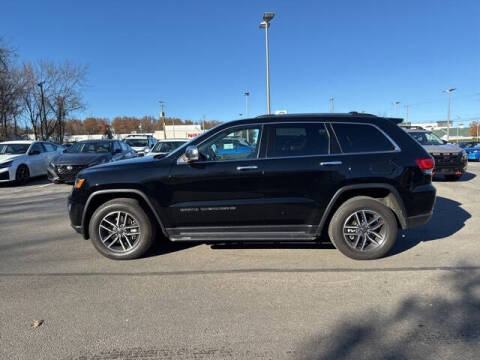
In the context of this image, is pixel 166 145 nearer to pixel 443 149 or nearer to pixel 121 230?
pixel 121 230

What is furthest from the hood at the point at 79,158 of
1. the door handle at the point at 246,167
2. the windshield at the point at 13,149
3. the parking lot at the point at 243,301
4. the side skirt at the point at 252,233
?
the door handle at the point at 246,167

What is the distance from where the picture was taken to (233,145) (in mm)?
4082

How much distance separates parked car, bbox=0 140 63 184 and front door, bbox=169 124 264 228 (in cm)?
953

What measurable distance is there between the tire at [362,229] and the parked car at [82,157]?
8470 mm

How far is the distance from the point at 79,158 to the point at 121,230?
7.15 m

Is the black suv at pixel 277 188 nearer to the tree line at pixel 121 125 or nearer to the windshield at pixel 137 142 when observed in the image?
the windshield at pixel 137 142

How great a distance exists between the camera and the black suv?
3.75 m

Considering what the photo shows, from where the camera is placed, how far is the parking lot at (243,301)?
91.7 inches

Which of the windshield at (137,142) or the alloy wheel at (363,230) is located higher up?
the windshield at (137,142)

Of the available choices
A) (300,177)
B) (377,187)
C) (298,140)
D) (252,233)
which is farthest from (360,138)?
(252,233)

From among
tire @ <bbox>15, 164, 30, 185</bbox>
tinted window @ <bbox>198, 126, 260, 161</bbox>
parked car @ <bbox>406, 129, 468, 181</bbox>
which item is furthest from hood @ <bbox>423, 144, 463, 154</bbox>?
tire @ <bbox>15, 164, 30, 185</bbox>

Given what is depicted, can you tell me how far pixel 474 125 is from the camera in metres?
88.8

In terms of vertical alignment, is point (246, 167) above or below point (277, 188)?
above

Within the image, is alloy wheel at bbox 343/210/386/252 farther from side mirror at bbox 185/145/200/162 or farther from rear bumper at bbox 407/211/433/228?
side mirror at bbox 185/145/200/162
